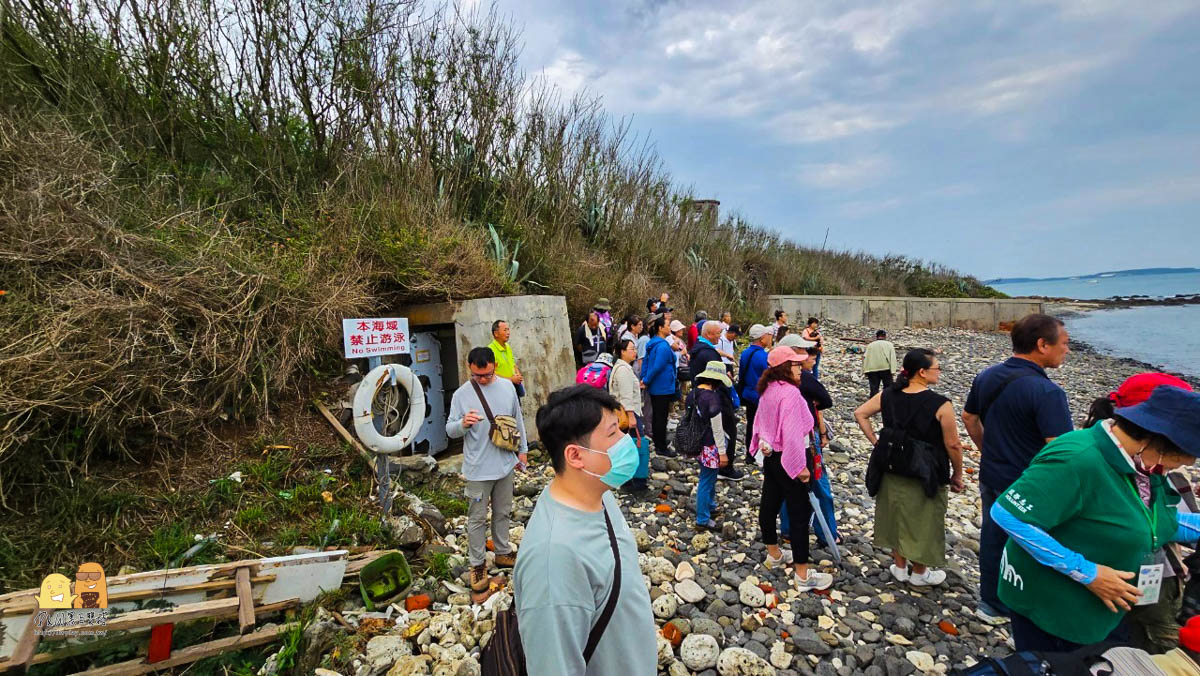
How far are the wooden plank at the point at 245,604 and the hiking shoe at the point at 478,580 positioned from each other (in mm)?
1335

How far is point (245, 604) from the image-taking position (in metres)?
3.04

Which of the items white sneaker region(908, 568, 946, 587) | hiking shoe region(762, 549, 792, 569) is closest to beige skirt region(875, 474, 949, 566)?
white sneaker region(908, 568, 946, 587)

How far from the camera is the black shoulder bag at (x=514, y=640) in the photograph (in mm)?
1396

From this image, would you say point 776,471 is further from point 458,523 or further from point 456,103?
point 456,103

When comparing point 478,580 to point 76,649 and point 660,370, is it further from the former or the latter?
point 660,370

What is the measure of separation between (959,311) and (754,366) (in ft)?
76.9

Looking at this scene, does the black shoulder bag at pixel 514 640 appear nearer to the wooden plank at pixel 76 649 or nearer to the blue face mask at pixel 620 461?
the blue face mask at pixel 620 461

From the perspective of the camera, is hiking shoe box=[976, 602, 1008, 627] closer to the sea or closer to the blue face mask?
the blue face mask

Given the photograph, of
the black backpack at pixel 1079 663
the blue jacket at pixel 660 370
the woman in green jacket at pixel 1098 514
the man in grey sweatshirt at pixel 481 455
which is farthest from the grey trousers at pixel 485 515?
the woman in green jacket at pixel 1098 514

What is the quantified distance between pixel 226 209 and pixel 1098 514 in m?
8.12

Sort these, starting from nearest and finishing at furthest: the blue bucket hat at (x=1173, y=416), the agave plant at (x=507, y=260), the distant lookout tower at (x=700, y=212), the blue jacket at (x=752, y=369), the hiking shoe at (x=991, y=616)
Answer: the blue bucket hat at (x=1173, y=416), the hiking shoe at (x=991, y=616), the blue jacket at (x=752, y=369), the agave plant at (x=507, y=260), the distant lookout tower at (x=700, y=212)

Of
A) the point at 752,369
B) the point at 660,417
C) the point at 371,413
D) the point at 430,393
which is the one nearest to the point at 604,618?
the point at 371,413

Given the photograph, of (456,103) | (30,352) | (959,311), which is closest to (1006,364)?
(30,352)

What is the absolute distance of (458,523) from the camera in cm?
477
